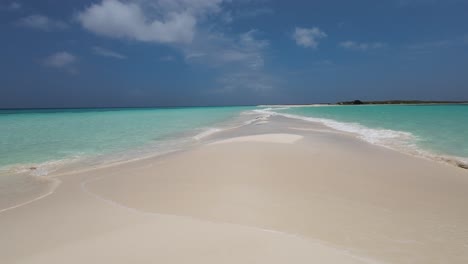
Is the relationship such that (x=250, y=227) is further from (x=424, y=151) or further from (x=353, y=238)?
(x=424, y=151)

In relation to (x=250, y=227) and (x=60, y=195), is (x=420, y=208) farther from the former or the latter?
(x=60, y=195)

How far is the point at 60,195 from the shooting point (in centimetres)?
459

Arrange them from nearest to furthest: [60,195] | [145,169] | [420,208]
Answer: [420,208] → [60,195] → [145,169]

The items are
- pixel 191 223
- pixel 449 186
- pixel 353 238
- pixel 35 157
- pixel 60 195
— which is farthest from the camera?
pixel 35 157

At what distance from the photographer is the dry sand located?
2627 millimetres

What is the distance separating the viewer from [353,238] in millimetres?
2947

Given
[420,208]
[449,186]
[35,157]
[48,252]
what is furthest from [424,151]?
[35,157]

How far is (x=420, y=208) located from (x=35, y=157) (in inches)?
379

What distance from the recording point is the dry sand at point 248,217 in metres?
2.63

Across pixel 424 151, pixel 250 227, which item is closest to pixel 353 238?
pixel 250 227

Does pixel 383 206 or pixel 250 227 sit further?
pixel 383 206

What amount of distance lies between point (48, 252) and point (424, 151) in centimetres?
961

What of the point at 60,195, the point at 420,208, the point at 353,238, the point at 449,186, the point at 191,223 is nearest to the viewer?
the point at 353,238

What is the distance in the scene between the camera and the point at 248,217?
3.48 m
